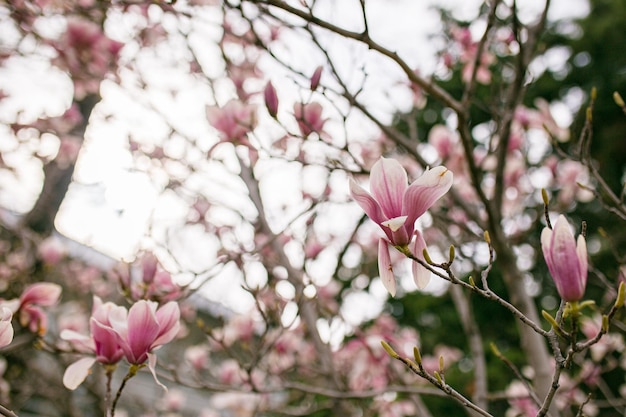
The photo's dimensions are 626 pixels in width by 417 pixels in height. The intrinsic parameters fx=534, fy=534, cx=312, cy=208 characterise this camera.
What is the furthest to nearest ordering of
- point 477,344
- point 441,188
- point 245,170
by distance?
point 245,170 < point 477,344 < point 441,188

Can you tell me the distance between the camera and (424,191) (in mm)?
877

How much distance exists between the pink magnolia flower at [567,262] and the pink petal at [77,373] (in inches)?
35.7

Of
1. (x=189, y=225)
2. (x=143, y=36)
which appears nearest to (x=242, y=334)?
(x=189, y=225)

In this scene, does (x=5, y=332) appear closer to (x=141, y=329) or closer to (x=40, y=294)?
(x=141, y=329)

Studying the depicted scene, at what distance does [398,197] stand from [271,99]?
2.39 ft

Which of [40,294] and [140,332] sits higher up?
[140,332]

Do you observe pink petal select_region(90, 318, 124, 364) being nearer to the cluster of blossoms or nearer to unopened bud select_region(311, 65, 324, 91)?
the cluster of blossoms

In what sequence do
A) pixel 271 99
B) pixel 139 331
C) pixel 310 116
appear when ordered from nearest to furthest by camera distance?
pixel 139 331 → pixel 271 99 → pixel 310 116

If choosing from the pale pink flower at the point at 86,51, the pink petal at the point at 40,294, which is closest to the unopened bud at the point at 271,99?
the pink petal at the point at 40,294

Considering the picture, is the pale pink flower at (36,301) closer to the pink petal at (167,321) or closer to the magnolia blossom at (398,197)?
the pink petal at (167,321)

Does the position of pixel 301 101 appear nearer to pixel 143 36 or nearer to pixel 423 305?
pixel 143 36

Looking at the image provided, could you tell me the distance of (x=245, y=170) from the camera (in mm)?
2596

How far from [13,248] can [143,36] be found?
273cm

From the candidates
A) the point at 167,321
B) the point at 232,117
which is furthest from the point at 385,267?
the point at 232,117
